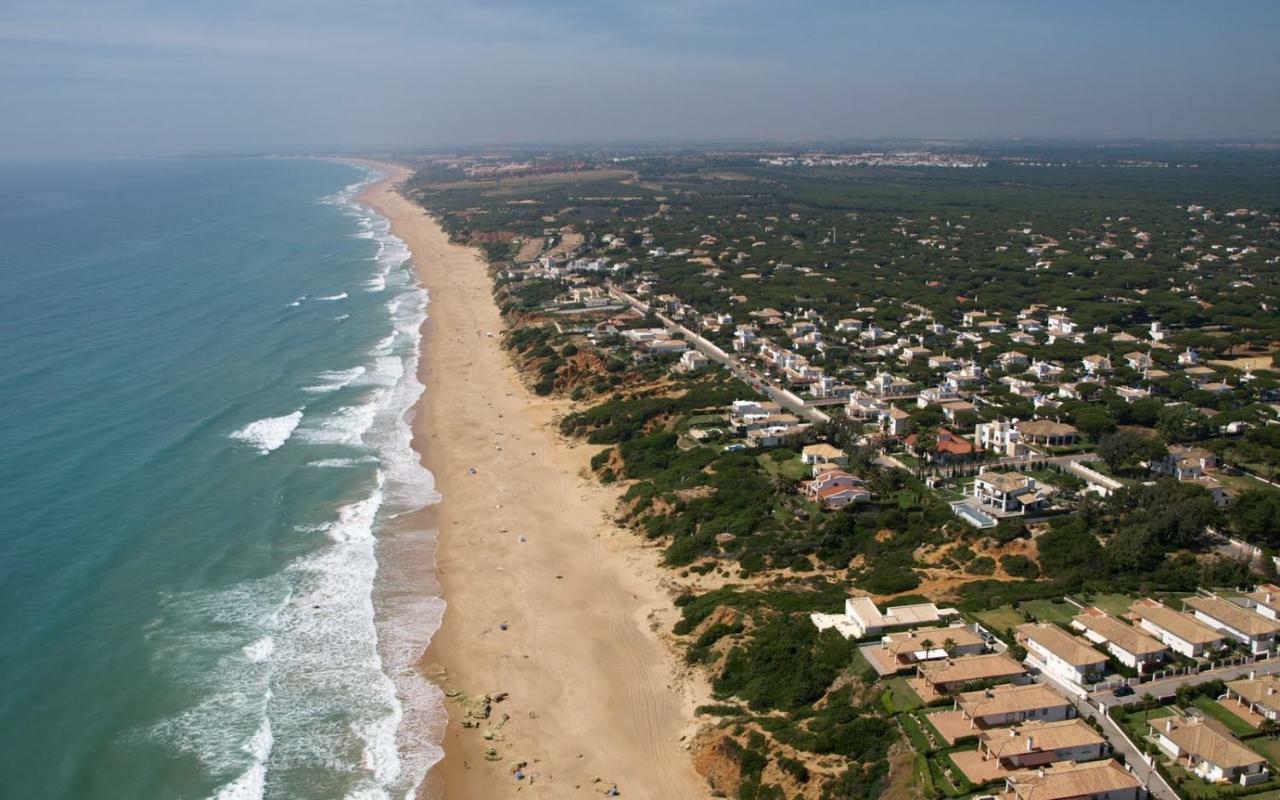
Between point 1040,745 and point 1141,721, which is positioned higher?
point 1040,745

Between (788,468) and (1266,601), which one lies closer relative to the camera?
(1266,601)

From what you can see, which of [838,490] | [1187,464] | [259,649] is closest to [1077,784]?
[838,490]

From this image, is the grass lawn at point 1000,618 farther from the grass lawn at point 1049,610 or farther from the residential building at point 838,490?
the residential building at point 838,490

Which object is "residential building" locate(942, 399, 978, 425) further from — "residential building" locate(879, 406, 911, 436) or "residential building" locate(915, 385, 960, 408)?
"residential building" locate(879, 406, 911, 436)

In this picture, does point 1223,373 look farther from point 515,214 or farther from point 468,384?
point 515,214

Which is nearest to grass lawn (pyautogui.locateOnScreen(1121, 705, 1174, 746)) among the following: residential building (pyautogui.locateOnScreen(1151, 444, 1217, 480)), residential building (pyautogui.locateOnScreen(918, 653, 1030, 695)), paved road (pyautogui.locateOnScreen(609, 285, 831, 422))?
residential building (pyautogui.locateOnScreen(918, 653, 1030, 695))

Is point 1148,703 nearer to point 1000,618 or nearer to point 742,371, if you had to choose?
point 1000,618

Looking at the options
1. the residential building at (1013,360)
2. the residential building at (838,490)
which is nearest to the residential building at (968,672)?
the residential building at (838,490)
